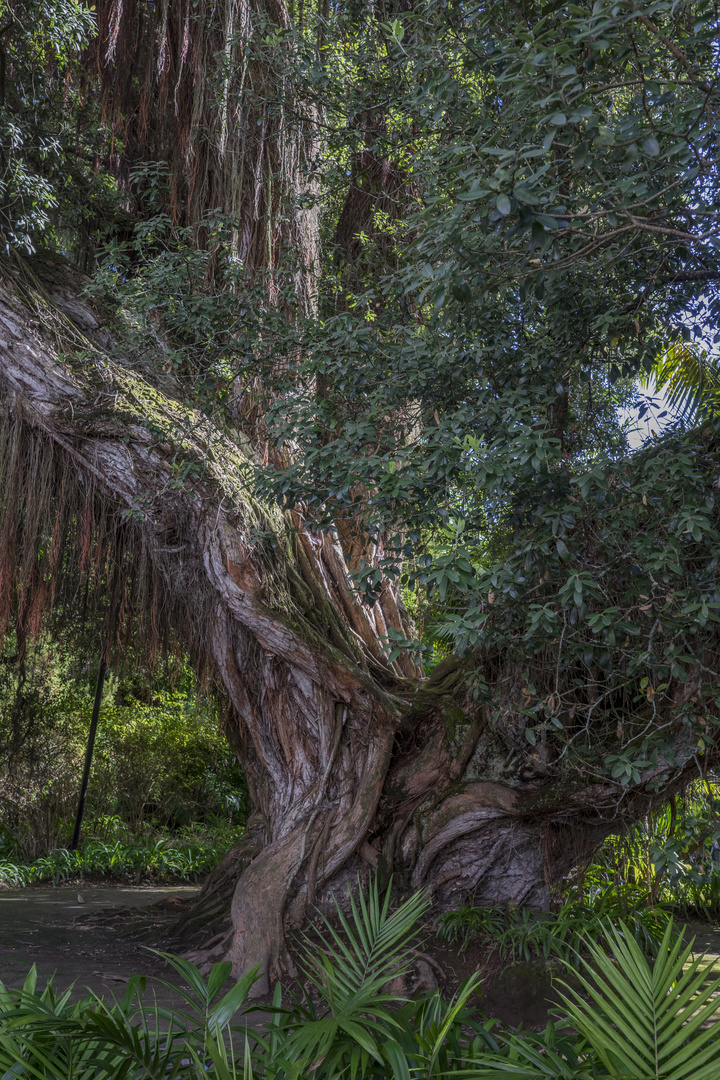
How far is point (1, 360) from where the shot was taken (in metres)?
4.38

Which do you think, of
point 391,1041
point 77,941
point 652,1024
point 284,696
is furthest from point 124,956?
point 652,1024

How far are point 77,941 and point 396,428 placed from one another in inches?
138

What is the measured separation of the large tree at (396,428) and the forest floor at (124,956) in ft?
1.36

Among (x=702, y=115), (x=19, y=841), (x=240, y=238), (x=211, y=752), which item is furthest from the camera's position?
(x=211, y=752)

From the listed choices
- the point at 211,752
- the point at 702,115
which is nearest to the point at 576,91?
the point at 702,115

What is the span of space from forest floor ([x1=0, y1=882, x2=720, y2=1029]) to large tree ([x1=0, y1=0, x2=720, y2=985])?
415 mm

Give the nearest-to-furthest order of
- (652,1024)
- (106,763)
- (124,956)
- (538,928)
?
(652,1024)
(538,928)
(124,956)
(106,763)

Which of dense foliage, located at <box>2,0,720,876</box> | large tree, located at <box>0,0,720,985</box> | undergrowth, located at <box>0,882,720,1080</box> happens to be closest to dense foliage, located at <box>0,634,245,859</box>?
large tree, located at <box>0,0,720,985</box>

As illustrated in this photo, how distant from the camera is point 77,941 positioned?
4.73 meters

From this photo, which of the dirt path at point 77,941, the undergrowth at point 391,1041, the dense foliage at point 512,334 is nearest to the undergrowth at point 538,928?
the dense foliage at point 512,334

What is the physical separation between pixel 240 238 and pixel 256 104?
0.80m

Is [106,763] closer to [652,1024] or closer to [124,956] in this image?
[124,956]

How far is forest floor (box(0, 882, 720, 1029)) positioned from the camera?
12.1 ft

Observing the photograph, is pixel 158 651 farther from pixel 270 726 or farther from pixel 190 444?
pixel 190 444
